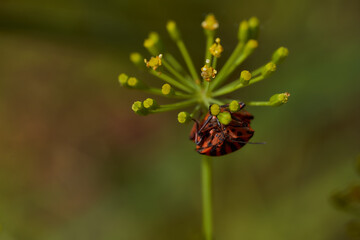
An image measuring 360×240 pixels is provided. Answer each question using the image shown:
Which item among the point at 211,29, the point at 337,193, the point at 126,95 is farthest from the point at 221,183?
the point at 211,29

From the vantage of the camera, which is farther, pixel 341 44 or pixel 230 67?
pixel 341 44

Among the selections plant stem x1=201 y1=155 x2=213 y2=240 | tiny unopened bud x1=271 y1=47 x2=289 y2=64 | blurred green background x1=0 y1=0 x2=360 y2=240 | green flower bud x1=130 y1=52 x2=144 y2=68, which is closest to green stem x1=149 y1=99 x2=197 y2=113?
plant stem x1=201 y1=155 x2=213 y2=240

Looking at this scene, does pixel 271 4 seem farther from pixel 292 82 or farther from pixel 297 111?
pixel 297 111

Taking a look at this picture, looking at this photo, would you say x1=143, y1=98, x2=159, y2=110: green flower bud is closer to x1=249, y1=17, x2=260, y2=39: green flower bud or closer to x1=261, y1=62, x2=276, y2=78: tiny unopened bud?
x1=261, y1=62, x2=276, y2=78: tiny unopened bud

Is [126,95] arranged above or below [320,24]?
below

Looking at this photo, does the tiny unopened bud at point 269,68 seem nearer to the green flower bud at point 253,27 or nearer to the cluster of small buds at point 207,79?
the cluster of small buds at point 207,79

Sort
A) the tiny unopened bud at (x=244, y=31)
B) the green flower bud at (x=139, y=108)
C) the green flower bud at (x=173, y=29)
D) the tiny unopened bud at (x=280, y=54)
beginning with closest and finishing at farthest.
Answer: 1. the green flower bud at (x=139, y=108)
2. the tiny unopened bud at (x=280, y=54)
3. the tiny unopened bud at (x=244, y=31)
4. the green flower bud at (x=173, y=29)

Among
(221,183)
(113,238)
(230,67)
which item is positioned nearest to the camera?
(230,67)

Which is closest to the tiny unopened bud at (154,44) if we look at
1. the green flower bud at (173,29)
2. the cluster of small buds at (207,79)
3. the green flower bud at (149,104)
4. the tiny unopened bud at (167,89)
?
the cluster of small buds at (207,79)
